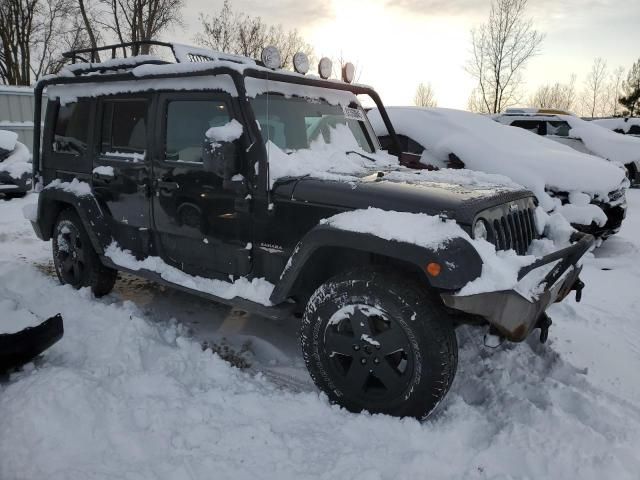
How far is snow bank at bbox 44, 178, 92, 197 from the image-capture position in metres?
4.18

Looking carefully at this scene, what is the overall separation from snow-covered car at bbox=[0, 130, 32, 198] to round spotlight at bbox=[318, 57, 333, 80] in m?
8.11

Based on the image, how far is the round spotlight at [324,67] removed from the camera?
370 cm

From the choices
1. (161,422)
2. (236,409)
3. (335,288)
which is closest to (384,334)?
(335,288)

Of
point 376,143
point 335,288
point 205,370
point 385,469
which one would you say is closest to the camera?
point 385,469

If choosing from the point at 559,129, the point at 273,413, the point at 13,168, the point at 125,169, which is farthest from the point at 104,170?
the point at 559,129

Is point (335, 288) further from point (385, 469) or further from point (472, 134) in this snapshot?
point (472, 134)

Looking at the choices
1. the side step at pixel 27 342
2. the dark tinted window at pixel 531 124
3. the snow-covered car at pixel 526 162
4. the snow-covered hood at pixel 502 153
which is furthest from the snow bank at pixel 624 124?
the side step at pixel 27 342

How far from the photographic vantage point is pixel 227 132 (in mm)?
2959

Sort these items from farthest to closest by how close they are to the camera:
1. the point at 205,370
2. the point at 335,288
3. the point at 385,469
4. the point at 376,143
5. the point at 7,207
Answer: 1. the point at 7,207
2. the point at 376,143
3. the point at 205,370
4. the point at 335,288
5. the point at 385,469

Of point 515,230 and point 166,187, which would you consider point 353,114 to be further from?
point 515,230

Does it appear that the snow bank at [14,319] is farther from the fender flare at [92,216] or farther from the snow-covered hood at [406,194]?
the snow-covered hood at [406,194]

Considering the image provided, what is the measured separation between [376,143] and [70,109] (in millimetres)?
2702

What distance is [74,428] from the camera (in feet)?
7.93

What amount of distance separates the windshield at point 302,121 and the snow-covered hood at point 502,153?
4.45ft
